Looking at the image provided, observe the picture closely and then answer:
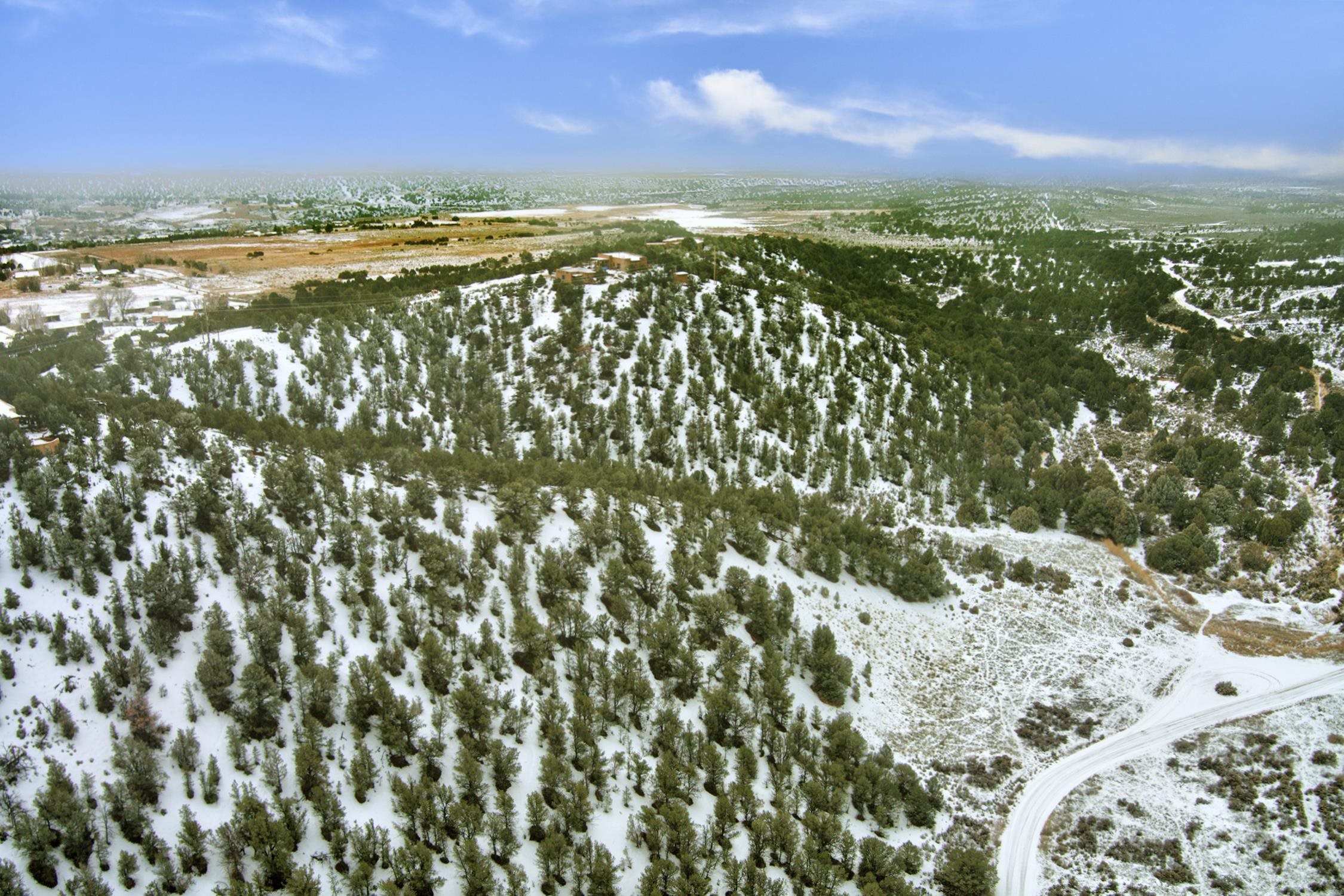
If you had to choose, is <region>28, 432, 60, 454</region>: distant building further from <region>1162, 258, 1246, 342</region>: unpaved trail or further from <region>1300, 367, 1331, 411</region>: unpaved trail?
<region>1162, 258, 1246, 342</region>: unpaved trail

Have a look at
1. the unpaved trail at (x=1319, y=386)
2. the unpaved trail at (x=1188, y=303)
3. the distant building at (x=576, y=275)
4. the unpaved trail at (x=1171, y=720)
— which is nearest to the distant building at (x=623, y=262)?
the distant building at (x=576, y=275)

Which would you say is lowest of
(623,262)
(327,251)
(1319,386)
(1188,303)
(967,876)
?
(967,876)

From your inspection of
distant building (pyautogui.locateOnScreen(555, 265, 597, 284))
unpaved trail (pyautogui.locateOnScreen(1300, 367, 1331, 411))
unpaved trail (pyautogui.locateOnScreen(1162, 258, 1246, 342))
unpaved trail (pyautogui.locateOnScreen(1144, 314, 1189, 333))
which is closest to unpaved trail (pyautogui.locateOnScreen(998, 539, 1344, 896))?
unpaved trail (pyautogui.locateOnScreen(1300, 367, 1331, 411))

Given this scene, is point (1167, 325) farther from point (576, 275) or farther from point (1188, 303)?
point (576, 275)

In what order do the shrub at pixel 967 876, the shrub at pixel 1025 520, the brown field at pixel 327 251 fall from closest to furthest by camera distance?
1. the shrub at pixel 967 876
2. the shrub at pixel 1025 520
3. the brown field at pixel 327 251

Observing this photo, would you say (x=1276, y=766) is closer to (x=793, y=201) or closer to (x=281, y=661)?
(x=281, y=661)

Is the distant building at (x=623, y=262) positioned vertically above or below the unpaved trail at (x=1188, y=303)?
above

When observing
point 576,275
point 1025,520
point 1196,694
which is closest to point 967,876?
point 1196,694

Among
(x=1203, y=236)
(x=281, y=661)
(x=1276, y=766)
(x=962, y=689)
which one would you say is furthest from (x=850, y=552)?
(x=1203, y=236)

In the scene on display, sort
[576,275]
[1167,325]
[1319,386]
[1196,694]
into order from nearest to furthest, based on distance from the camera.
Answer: [1196,694]
[1319,386]
[576,275]
[1167,325]

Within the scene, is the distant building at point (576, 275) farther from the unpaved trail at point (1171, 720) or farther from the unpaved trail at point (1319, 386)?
the unpaved trail at point (1319, 386)
